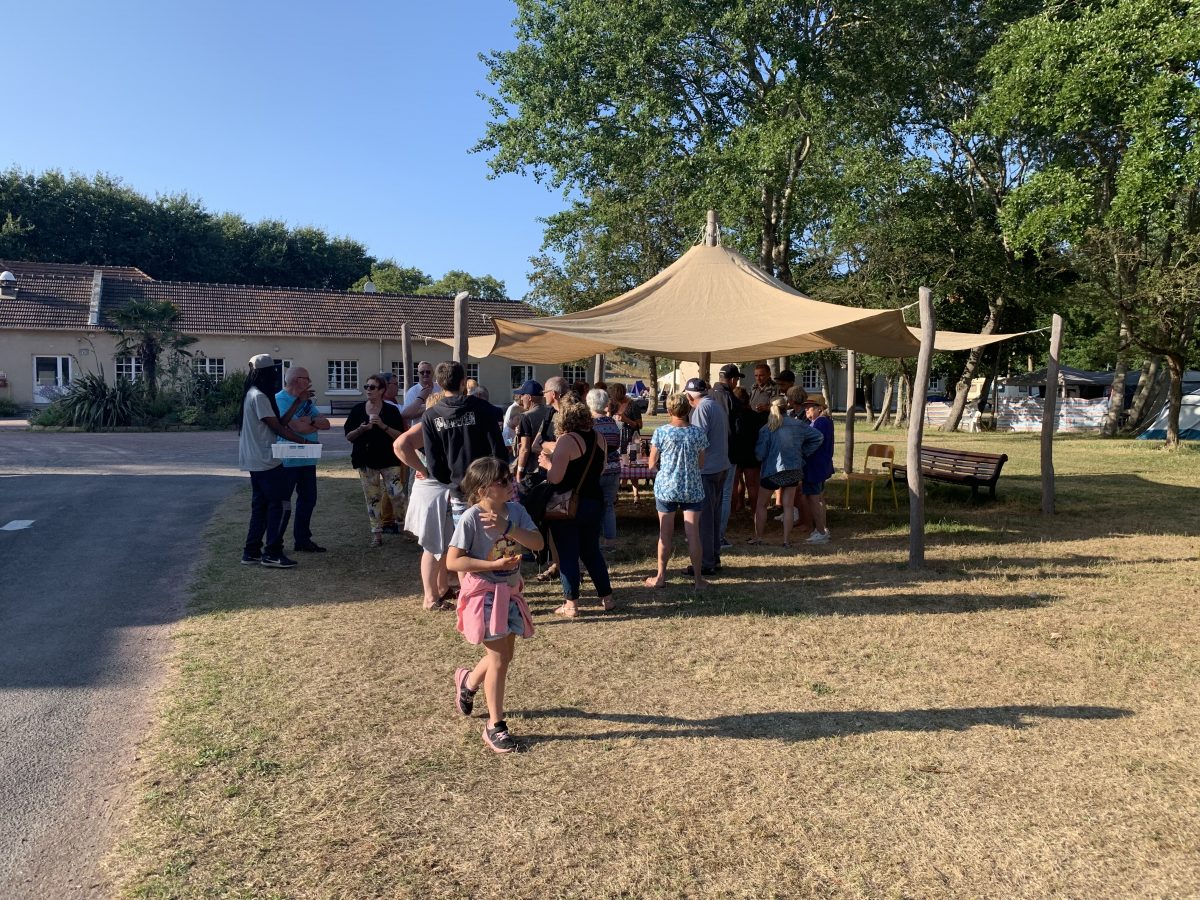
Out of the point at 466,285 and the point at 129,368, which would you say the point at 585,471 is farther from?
the point at 466,285

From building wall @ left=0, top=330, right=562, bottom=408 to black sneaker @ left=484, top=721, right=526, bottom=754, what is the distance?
23.9 metres

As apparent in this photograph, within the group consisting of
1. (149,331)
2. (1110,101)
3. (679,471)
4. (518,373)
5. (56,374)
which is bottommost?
(679,471)

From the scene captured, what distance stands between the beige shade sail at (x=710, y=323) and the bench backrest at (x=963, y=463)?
1568 millimetres

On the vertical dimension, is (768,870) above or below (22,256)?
below

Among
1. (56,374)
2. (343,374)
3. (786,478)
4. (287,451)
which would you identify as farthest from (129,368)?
(786,478)

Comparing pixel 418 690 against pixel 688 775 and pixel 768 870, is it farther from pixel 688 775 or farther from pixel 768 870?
pixel 768 870

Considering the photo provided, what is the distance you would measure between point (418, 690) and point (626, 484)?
7.44 meters

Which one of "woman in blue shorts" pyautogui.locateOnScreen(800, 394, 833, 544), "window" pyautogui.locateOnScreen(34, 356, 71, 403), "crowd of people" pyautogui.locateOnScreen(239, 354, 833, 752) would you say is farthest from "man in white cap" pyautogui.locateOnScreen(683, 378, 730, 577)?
"window" pyautogui.locateOnScreen(34, 356, 71, 403)

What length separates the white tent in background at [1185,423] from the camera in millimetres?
25188

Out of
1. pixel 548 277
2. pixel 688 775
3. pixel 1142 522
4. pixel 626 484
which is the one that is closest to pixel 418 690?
pixel 688 775

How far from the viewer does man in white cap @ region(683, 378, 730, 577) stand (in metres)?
6.76

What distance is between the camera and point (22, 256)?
4522cm

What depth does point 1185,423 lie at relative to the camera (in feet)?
85.7

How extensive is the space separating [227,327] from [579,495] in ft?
→ 104
